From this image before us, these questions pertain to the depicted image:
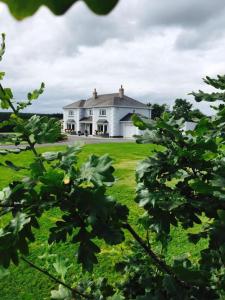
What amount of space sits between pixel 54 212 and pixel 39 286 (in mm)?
3957

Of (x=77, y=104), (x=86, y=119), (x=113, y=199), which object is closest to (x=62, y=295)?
(x=113, y=199)

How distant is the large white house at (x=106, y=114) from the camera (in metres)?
59.2

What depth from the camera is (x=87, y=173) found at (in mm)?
1779

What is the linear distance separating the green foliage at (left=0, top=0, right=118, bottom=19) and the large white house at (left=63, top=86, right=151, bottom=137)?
53857 millimetres

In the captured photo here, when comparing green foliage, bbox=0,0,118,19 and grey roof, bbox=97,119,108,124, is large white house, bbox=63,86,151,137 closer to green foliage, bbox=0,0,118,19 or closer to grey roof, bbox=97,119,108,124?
grey roof, bbox=97,119,108,124

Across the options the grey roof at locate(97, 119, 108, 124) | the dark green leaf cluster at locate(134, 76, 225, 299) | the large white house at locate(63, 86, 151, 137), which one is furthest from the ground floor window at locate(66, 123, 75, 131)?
the dark green leaf cluster at locate(134, 76, 225, 299)

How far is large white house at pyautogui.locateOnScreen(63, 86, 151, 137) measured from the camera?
5916cm

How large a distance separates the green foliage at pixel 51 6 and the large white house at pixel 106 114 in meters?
53.9

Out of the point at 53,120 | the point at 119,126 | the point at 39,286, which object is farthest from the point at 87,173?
the point at 119,126

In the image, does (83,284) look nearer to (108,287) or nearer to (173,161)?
(108,287)

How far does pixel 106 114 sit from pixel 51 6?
200 feet

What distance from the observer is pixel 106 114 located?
61000mm

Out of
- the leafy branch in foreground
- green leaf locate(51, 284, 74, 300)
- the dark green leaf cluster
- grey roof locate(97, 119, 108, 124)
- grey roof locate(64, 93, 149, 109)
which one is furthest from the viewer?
grey roof locate(97, 119, 108, 124)

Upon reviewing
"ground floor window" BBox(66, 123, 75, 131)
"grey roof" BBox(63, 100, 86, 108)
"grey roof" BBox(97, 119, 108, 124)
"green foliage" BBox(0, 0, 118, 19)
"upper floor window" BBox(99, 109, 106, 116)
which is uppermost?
"grey roof" BBox(63, 100, 86, 108)
